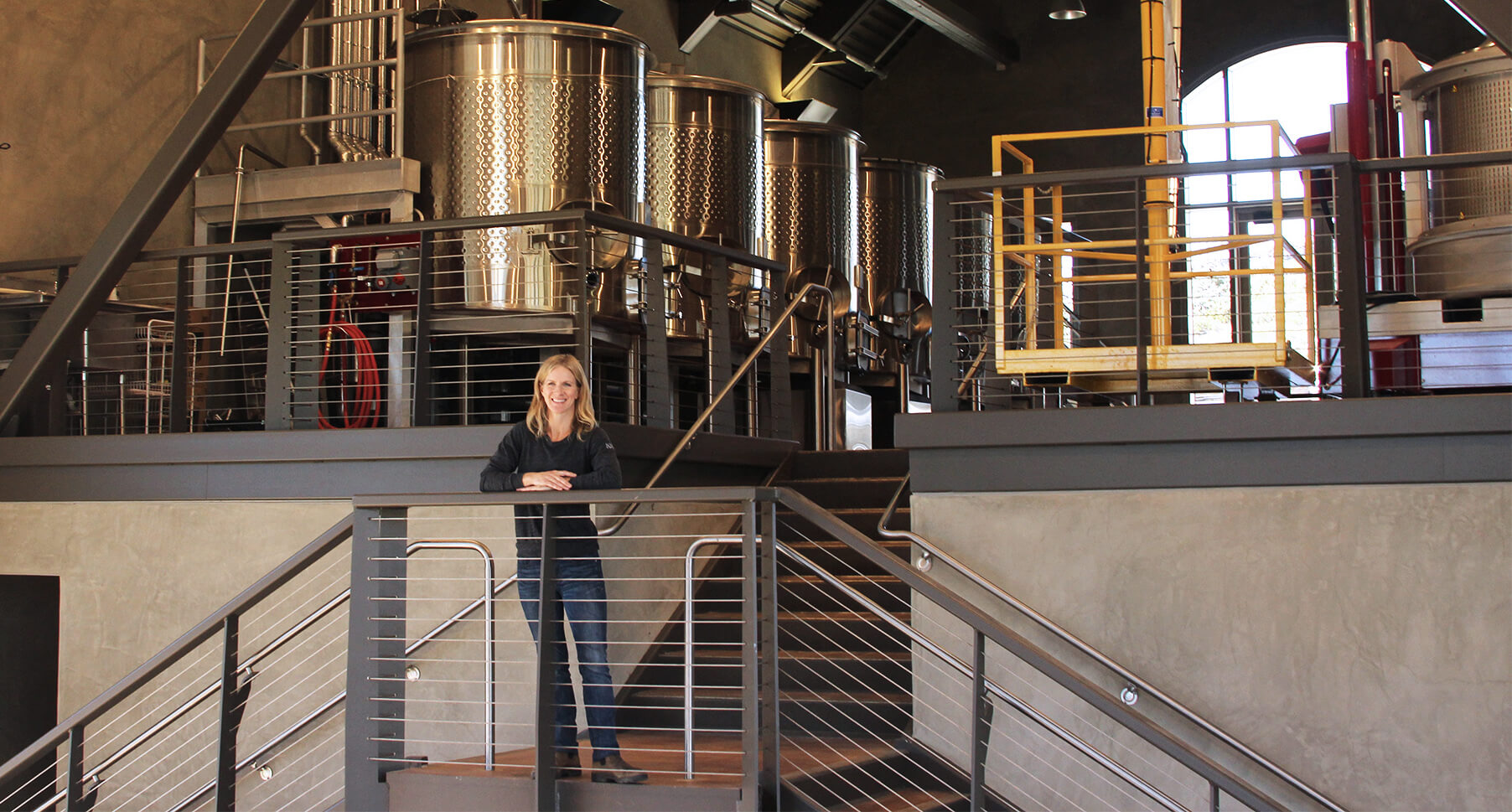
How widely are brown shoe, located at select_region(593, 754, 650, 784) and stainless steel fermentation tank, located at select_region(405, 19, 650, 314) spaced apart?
3445 millimetres

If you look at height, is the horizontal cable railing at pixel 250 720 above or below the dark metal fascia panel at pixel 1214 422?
below

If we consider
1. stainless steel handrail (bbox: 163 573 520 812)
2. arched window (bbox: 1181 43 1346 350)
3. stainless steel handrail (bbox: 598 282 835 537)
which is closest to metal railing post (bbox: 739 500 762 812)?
stainless steel handrail (bbox: 598 282 835 537)

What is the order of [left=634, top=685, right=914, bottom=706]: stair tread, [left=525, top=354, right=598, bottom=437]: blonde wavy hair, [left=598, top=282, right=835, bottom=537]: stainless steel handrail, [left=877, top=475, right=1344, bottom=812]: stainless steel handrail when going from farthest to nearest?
[left=598, top=282, right=835, bottom=537]: stainless steel handrail
[left=634, top=685, right=914, bottom=706]: stair tread
[left=877, top=475, right=1344, bottom=812]: stainless steel handrail
[left=525, top=354, right=598, bottom=437]: blonde wavy hair

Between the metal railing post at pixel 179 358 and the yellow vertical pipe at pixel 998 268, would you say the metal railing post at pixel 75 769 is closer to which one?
the metal railing post at pixel 179 358

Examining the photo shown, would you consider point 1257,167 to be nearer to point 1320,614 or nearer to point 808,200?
point 1320,614

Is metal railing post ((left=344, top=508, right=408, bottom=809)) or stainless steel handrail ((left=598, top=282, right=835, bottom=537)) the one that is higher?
stainless steel handrail ((left=598, top=282, right=835, bottom=537))

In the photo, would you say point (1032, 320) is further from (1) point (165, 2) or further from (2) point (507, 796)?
(1) point (165, 2)

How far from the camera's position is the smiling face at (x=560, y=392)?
16.7 ft

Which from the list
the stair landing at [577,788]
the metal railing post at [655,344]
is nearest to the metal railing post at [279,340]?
the metal railing post at [655,344]

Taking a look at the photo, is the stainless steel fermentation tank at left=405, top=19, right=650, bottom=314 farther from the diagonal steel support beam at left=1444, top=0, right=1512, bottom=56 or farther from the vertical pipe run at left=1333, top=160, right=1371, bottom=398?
the diagonal steel support beam at left=1444, top=0, right=1512, bottom=56

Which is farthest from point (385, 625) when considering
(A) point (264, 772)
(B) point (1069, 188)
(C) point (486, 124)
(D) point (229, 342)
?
(B) point (1069, 188)

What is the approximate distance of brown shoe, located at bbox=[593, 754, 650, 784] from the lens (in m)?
4.65

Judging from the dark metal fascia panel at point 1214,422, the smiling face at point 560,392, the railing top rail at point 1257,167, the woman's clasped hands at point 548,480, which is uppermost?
the railing top rail at point 1257,167

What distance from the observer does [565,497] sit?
4.66 meters
